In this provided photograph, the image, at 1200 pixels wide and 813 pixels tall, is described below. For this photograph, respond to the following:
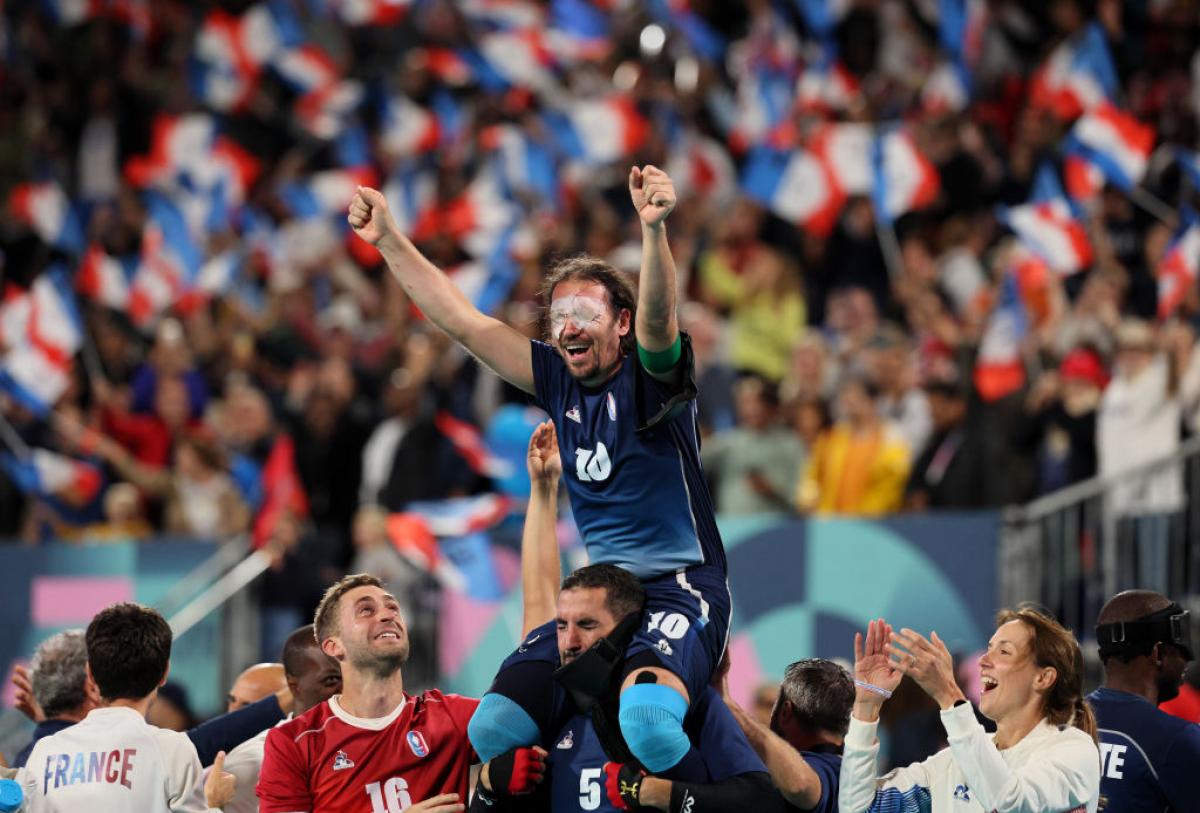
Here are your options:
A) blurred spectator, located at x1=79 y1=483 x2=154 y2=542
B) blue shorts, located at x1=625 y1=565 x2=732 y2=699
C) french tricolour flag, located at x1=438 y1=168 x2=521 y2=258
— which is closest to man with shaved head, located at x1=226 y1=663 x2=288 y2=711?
blue shorts, located at x1=625 y1=565 x2=732 y2=699

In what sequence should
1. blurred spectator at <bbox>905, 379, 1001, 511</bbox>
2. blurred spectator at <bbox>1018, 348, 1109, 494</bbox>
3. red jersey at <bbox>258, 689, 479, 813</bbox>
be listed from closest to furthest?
red jersey at <bbox>258, 689, 479, 813</bbox>, blurred spectator at <bbox>1018, 348, 1109, 494</bbox>, blurred spectator at <bbox>905, 379, 1001, 511</bbox>

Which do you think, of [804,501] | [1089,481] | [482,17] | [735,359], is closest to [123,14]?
[482,17]

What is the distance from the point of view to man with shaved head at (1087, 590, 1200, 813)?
276 inches

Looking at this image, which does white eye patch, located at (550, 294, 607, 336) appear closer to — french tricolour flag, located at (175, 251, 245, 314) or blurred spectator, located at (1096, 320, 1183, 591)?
blurred spectator, located at (1096, 320, 1183, 591)

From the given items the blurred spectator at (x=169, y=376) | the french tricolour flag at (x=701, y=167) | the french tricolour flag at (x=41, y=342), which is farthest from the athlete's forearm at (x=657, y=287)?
the french tricolour flag at (x=701, y=167)

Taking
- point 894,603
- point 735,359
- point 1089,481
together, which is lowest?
point 894,603

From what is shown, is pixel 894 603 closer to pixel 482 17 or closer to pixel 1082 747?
pixel 1082 747

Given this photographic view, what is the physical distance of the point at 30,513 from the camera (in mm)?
16234

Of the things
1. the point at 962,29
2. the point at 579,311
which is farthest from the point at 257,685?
the point at 962,29

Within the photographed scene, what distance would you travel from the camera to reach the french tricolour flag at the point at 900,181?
1686cm

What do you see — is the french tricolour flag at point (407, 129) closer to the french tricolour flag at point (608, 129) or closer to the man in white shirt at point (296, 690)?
the french tricolour flag at point (608, 129)

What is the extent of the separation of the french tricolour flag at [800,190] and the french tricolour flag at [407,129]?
479cm

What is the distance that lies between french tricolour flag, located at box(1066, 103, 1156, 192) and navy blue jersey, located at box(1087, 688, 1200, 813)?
9598 mm

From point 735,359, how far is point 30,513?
228 inches
